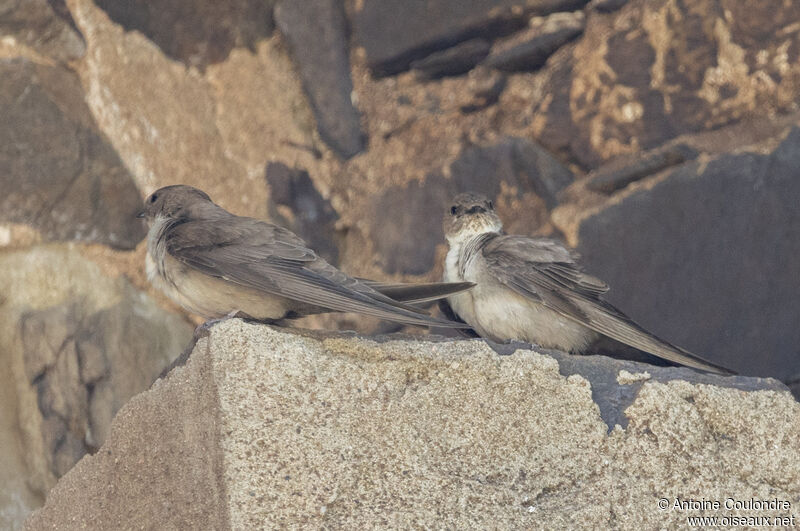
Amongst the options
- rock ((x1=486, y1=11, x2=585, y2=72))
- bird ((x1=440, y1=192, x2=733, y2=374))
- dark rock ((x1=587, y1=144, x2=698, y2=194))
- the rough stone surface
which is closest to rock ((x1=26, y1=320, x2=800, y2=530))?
the rough stone surface

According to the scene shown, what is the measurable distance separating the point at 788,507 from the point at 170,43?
2.95 metres

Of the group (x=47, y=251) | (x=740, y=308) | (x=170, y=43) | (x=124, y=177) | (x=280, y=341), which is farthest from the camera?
(x=170, y=43)

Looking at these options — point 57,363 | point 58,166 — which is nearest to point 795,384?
point 57,363

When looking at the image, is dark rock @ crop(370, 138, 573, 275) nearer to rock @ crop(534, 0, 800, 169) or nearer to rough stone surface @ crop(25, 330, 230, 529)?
rock @ crop(534, 0, 800, 169)

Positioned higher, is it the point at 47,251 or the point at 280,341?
the point at 47,251

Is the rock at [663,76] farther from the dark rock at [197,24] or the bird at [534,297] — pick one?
the dark rock at [197,24]

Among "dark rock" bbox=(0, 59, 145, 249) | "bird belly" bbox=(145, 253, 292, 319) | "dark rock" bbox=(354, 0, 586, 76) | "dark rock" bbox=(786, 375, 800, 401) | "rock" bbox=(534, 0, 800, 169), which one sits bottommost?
"dark rock" bbox=(786, 375, 800, 401)

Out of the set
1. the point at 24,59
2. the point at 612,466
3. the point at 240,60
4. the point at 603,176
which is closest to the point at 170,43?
the point at 240,60

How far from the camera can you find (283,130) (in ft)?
15.1

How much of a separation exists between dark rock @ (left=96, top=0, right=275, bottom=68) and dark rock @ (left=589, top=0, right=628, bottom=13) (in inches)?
53.0

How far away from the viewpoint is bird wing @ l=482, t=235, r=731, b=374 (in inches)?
137

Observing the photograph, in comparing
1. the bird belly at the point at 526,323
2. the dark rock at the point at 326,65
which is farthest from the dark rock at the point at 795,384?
the dark rock at the point at 326,65

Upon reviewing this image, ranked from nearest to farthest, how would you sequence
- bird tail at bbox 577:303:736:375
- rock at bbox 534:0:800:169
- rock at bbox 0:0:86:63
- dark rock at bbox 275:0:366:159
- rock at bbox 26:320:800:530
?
1. rock at bbox 26:320:800:530
2. bird tail at bbox 577:303:736:375
3. rock at bbox 534:0:800:169
4. rock at bbox 0:0:86:63
5. dark rock at bbox 275:0:366:159

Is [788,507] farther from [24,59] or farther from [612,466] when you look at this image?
[24,59]
